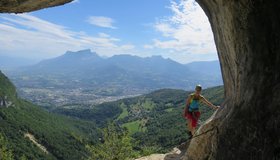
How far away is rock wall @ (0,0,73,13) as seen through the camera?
1487cm

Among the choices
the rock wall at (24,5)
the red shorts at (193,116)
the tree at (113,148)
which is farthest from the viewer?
the tree at (113,148)

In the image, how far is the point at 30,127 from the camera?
595 ft

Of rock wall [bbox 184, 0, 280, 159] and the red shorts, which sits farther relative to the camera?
the red shorts

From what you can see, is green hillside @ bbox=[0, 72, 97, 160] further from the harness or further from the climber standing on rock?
the harness

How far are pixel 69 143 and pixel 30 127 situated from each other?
25.0m

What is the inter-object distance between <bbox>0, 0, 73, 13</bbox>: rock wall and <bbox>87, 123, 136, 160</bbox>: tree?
3303cm

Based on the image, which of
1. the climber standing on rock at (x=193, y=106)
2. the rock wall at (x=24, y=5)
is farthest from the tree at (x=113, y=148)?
the rock wall at (x=24, y=5)

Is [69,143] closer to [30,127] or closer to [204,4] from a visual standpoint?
[30,127]

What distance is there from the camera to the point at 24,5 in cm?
1566

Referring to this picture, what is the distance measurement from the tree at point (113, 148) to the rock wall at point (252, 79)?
3578 centimetres

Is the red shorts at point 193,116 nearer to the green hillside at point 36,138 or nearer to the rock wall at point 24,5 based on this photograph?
the rock wall at point 24,5

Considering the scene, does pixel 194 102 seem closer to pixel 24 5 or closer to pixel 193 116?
pixel 193 116

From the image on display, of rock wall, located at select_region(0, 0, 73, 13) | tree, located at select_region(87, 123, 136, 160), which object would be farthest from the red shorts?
tree, located at select_region(87, 123, 136, 160)

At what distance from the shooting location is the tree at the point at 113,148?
154 feet
